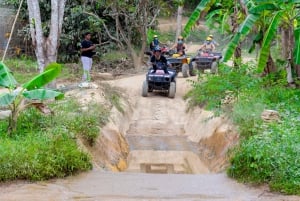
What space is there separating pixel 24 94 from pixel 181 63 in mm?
11648

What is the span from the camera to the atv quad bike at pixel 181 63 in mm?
19547

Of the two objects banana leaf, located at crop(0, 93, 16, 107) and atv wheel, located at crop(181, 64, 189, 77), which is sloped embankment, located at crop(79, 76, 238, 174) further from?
atv wheel, located at crop(181, 64, 189, 77)

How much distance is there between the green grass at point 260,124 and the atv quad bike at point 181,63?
4107 mm

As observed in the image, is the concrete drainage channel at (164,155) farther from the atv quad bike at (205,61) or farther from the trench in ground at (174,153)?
the atv quad bike at (205,61)

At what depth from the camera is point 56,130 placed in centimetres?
866

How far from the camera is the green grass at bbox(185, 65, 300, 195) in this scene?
289 inches

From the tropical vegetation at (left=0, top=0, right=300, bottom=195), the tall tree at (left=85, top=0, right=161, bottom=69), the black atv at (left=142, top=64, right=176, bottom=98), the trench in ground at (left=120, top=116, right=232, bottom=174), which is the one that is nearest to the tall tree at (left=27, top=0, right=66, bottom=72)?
the trench in ground at (left=120, top=116, right=232, bottom=174)

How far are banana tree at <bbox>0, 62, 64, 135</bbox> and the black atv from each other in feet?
25.0

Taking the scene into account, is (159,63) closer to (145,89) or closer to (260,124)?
(145,89)

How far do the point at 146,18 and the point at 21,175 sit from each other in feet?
50.7

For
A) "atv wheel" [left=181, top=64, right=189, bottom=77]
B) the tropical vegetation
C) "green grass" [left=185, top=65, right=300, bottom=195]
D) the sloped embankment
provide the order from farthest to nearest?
"atv wheel" [left=181, top=64, right=189, bottom=77] < the sloped embankment < the tropical vegetation < "green grass" [left=185, top=65, right=300, bottom=195]

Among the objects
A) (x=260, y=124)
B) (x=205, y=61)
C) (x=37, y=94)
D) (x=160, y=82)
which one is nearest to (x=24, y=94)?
(x=37, y=94)

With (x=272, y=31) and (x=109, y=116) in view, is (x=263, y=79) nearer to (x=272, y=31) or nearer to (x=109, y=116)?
(x=272, y=31)

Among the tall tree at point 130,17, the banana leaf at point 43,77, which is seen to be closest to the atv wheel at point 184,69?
the tall tree at point 130,17
